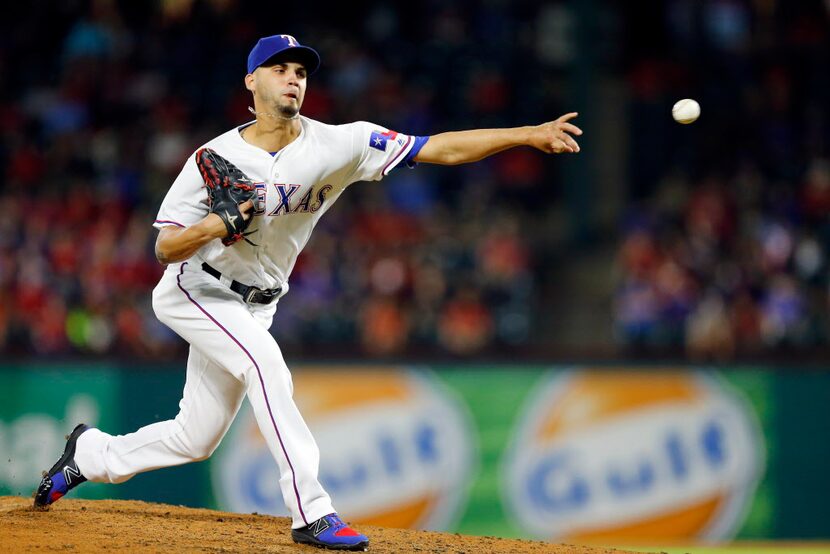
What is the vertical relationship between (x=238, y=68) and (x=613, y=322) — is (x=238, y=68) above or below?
above

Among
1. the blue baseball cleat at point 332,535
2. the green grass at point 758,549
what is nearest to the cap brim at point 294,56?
the blue baseball cleat at point 332,535

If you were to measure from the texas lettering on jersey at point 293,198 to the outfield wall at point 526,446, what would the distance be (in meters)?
4.90

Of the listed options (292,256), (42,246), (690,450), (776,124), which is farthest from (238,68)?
(292,256)

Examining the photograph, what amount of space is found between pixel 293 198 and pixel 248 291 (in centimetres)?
46

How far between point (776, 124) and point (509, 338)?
15.1 ft

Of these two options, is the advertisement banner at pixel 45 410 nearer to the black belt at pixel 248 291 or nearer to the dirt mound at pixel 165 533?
the dirt mound at pixel 165 533

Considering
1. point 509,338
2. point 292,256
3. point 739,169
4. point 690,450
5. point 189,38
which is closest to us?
point 292,256

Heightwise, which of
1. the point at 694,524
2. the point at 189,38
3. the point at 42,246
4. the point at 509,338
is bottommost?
the point at 694,524

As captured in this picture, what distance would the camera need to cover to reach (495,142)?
5.21 metres

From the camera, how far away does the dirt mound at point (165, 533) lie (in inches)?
202

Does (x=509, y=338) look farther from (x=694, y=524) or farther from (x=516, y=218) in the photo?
(x=694, y=524)

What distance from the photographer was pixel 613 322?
12602 mm

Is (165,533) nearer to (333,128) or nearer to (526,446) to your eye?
(333,128)

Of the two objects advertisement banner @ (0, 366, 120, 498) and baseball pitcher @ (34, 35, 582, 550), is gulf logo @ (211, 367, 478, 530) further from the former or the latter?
baseball pitcher @ (34, 35, 582, 550)
